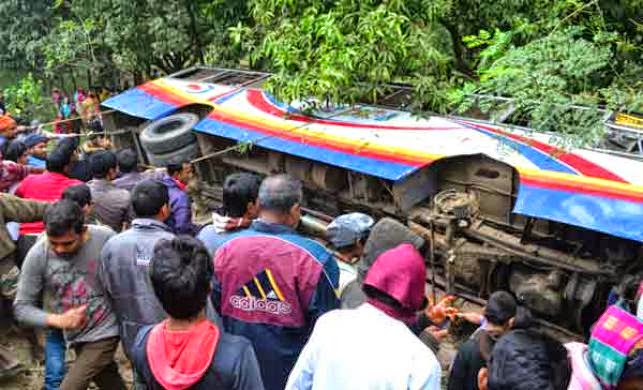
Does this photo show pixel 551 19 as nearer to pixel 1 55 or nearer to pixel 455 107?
pixel 455 107

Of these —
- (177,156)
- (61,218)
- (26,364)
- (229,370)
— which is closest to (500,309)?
(229,370)

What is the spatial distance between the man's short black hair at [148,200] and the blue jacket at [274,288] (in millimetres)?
568

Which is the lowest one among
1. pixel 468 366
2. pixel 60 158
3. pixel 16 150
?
pixel 468 366

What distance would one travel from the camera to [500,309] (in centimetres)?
329

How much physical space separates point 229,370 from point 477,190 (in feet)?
13.5

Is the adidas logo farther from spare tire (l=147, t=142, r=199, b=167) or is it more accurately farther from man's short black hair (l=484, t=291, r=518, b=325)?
A: spare tire (l=147, t=142, r=199, b=167)

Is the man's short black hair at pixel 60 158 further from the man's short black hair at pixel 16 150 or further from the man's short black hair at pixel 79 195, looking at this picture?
the man's short black hair at pixel 16 150

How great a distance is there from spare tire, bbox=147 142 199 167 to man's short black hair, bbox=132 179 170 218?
5069 millimetres

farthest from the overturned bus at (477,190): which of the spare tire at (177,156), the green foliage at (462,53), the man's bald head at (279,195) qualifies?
the man's bald head at (279,195)

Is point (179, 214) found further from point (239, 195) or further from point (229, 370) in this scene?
point (229, 370)

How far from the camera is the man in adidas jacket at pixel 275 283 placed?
111 inches

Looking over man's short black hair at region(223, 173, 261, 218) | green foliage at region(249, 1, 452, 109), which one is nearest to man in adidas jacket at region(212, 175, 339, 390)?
man's short black hair at region(223, 173, 261, 218)

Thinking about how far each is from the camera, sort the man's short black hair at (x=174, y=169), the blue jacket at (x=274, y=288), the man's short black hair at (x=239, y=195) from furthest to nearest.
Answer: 1. the man's short black hair at (x=174, y=169)
2. the man's short black hair at (x=239, y=195)
3. the blue jacket at (x=274, y=288)

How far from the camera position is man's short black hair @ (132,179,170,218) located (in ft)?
11.0
